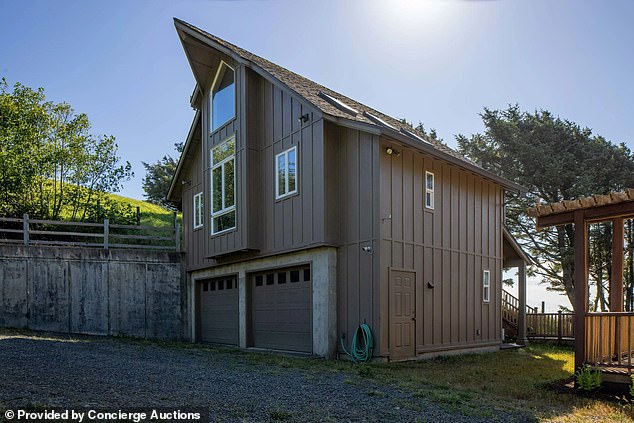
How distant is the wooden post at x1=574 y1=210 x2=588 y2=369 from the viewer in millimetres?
8461

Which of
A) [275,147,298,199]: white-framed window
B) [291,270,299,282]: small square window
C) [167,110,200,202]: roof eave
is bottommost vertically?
[291,270,299,282]: small square window

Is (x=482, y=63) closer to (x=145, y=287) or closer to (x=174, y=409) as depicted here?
(x=174, y=409)

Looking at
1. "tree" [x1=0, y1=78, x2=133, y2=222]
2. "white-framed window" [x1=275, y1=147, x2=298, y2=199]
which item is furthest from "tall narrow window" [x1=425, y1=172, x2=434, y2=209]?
"tree" [x1=0, y1=78, x2=133, y2=222]

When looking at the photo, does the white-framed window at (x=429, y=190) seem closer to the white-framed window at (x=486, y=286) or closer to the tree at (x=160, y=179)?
the white-framed window at (x=486, y=286)

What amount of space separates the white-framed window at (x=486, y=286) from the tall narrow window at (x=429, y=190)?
312 centimetres

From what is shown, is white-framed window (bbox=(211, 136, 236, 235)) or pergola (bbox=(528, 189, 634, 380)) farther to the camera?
white-framed window (bbox=(211, 136, 236, 235))

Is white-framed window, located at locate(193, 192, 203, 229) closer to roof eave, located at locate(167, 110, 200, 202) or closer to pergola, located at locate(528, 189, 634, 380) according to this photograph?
roof eave, located at locate(167, 110, 200, 202)

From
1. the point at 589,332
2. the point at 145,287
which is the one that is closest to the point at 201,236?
the point at 145,287

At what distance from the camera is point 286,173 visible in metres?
13.3

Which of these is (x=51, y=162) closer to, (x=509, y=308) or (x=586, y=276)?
(x=509, y=308)

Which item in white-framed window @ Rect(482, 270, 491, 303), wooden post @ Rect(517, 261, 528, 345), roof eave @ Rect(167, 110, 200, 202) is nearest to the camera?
white-framed window @ Rect(482, 270, 491, 303)

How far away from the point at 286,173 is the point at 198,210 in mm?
5821
